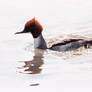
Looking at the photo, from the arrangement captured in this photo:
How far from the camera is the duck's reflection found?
853 centimetres

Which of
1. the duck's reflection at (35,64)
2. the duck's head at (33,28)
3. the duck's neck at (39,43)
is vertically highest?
the duck's head at (33,28)

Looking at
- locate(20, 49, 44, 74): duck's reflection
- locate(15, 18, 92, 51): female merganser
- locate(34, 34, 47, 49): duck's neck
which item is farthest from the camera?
locate(34, 34, 47, 49): duck's neck

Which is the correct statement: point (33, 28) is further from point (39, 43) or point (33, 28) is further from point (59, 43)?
point (59, 43)

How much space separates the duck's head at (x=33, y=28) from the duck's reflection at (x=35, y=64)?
933mm

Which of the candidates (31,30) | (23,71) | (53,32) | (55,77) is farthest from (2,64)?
(53,32)

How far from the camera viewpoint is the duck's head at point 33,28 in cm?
1127

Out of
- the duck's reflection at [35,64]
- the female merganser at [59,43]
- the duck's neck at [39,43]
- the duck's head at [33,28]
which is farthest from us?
the duck's head at [33,28]

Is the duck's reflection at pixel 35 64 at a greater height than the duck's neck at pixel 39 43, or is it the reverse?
the duck's neck at pixel 39 43

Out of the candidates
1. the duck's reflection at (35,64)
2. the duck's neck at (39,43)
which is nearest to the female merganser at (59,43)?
the duck's neck at (39,43)

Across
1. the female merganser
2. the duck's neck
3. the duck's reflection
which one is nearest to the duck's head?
the female merganser

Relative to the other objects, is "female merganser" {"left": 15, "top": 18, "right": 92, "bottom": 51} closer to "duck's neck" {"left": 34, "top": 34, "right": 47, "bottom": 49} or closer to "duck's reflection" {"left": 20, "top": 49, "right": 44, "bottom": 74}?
"duck's neck" {"left": 34, "top": 34, "right": 47, "bottom": 49}

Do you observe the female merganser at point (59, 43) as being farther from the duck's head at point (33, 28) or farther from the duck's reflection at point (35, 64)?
the duck's reflection at point (35, 64)

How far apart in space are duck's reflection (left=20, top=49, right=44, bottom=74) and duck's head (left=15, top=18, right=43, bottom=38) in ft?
3.06

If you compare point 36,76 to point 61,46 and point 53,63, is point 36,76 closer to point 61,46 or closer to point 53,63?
point 53,63
